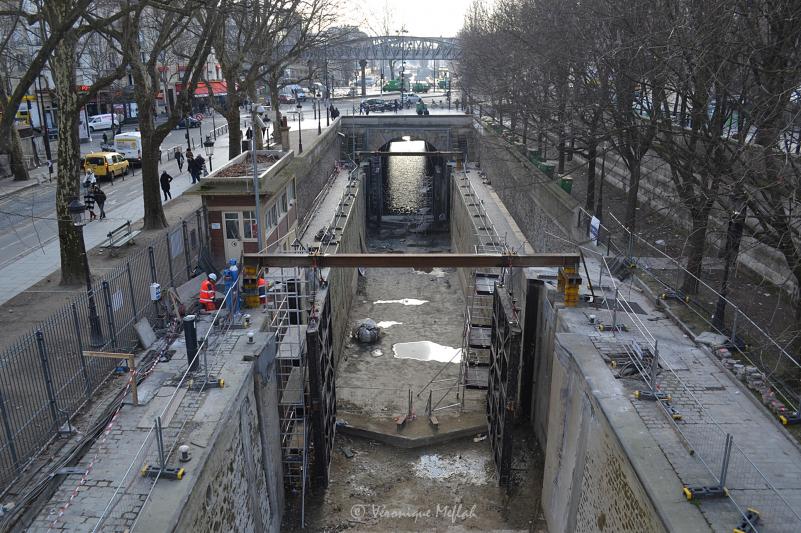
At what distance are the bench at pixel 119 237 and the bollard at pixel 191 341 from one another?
8410mm

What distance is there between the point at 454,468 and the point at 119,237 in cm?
1149

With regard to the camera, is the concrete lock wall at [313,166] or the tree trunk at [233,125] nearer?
the concrete lock wall at [313,166]

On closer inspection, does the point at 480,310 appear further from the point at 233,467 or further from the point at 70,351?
the point at 70,351

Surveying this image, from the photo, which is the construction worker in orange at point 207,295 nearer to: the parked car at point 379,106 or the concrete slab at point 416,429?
the concrete slab at point 416,429

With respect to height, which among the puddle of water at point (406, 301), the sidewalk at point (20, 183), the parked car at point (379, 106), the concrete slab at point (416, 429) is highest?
the parked car at point (379, 106)

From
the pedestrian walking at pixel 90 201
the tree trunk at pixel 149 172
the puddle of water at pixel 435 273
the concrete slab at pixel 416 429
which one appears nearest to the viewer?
the concrete slab at pixel 416 429

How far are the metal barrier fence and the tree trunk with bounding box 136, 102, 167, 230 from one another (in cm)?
516

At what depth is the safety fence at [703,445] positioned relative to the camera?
26.3ft

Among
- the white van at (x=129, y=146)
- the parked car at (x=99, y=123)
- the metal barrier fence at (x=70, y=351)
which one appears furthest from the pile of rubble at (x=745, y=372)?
the parked car at (x=99, y=123)

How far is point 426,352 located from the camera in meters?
22.6

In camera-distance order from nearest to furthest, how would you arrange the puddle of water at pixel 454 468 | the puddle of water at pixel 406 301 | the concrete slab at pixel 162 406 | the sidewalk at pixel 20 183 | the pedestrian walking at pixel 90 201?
the concrete slab at pixel 162 406 < the puddle of water at pixel 454 468 < the pedestrian walking at pixel 90 201 < the puddle of water at pixel 406 301 < the sidewalk at pixel 20 183

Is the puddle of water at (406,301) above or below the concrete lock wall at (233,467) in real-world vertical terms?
below

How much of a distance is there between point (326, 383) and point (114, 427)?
656 cm

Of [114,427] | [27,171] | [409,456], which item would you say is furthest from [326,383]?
[27,171]
